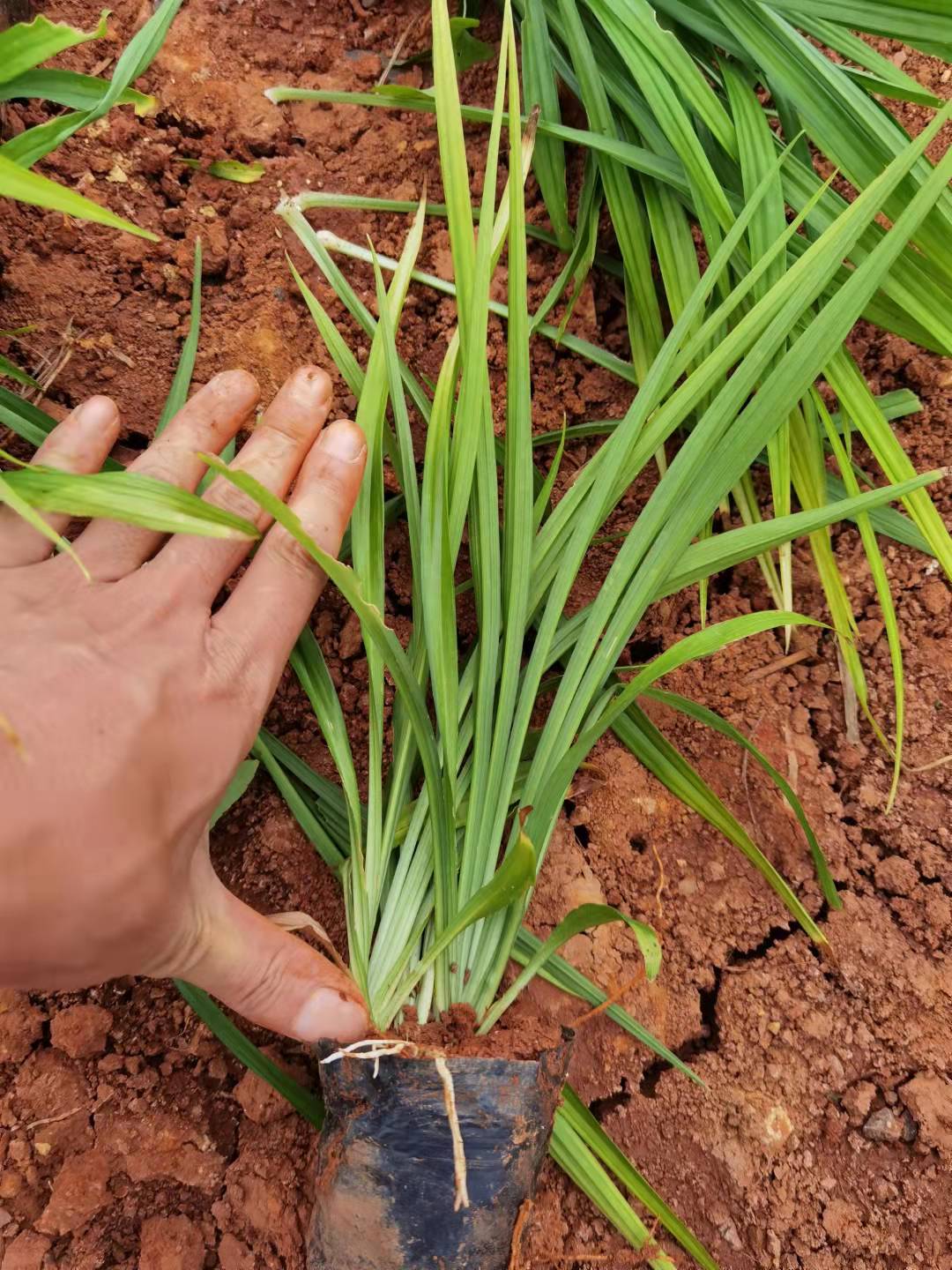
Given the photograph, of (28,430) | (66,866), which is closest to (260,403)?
(28,430)

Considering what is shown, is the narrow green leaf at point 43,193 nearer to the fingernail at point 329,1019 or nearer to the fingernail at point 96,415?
the fingernail at point 96,415

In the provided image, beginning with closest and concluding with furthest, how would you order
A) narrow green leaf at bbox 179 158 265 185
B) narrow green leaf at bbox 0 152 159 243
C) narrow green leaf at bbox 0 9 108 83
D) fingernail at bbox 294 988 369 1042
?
narrow green leaf at bbox 0 152 159 243 → narrow green leaf at bbox 0 9 108 83 → fingernail at bbox 294 988 369 1042 → narrow green leaf at bbox 179 158 265 185

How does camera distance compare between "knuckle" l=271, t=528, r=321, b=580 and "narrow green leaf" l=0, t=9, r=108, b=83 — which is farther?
"knuckle" l=271, t=528, r=321, b=580

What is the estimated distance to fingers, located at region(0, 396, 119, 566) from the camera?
931 millimetres

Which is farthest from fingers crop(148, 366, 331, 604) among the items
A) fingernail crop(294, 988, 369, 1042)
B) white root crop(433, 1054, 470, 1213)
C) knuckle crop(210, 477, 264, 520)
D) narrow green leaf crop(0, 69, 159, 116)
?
white root crop(433, 1054, 470, 1213)

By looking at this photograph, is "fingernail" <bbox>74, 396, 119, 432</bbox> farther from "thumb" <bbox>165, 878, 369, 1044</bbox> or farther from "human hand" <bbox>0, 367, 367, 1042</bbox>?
"thumb" <bbox>165, 878, 369, 1044</bbox>

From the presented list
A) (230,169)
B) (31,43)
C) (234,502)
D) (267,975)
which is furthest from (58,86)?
(267,975)

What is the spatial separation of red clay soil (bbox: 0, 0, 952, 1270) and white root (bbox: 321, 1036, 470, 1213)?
0.21 metres

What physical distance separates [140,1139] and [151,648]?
602 millimetres

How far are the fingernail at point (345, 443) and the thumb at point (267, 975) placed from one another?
0.48 metres

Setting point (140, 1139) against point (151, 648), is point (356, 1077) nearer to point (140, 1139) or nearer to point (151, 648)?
point (140, 1139)

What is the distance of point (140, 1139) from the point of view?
0.97 metres

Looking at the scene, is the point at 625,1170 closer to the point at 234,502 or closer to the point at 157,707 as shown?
the point at 157,707

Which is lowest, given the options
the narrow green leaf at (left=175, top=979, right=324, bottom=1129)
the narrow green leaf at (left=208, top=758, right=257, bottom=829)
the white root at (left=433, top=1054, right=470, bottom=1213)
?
the narrow green leaf at (left=175, top=979, right=324, bottom=1129)
